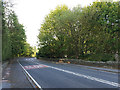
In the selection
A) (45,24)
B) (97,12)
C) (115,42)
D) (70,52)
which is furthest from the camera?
(45,24)

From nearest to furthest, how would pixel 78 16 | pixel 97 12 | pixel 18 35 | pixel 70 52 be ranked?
pixel 97 12, pixel 78 16, pixel 70 52, pixel 18 35

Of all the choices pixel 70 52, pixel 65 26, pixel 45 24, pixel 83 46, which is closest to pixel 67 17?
pixel 65 26

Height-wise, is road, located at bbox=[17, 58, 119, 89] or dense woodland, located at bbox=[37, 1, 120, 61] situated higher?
dense woodland, located at bbox=[37, 1, 120, 61]

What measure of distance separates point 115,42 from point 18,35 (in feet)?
89.9

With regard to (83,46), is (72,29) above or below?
above

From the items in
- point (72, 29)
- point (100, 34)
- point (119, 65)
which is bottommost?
point (119, 65)

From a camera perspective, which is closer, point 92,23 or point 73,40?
point 92,23

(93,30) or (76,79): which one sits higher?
(93,30)

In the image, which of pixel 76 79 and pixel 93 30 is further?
pixel 93 30

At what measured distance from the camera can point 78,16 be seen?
94.0 ft

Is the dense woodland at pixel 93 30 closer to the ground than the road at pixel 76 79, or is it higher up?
higher up

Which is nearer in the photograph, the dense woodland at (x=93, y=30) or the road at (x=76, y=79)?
the road at (x=76, y=79)

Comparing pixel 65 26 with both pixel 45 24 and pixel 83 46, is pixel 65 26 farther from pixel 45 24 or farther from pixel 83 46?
pixel 45 24

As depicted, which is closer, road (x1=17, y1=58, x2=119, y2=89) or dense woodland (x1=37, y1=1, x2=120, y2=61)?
road (x1=17, y1=58, x2=119, y2=89)
